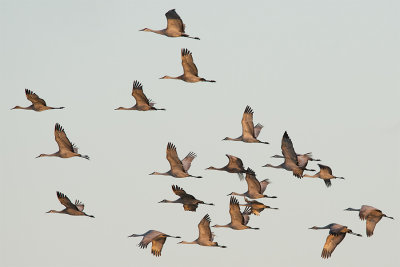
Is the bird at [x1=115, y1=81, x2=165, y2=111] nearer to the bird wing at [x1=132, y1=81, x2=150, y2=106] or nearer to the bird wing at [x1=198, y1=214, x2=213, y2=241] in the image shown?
the bird wing at [x1=132, y1=81, x2=150, y2=106]

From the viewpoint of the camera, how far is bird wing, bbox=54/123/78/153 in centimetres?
7394

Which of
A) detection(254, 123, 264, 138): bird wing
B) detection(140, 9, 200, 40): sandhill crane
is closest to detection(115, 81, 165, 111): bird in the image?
detection(140, 9, 200, 40): sandhill crane

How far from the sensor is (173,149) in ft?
244

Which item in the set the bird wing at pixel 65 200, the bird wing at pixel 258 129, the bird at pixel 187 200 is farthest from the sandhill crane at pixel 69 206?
the bird wing at pixel 258 129

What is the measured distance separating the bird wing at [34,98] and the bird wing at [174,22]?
A: 9406mm

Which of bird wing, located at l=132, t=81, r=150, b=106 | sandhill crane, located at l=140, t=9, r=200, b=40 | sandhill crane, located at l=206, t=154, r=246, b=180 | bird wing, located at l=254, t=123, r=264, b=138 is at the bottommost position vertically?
bird wing, located at l=254, t=123, r=264, b=138

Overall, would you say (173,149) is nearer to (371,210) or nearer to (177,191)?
(177,191)

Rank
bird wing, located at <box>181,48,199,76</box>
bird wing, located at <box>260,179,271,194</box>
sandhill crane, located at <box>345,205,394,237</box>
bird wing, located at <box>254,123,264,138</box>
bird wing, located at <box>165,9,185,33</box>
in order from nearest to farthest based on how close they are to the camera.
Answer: sandhill crane, located at <box>345,205,394,237</box>
bird wing, located at <box>165,9,185,33</box>
bird wing, located at <box>181,48,199,76</box>
bird wing, located at <box>260,179,271,194</box>
bird wing, located at <box>254,123,264,138</box>

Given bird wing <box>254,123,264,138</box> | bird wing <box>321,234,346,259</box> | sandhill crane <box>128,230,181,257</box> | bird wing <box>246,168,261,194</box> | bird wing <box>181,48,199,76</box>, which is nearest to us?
sandhill crane <box>128,230,181,257</box>

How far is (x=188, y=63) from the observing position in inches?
2879

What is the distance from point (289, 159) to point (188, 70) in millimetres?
7734

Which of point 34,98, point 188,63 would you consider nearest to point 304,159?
point 188,63

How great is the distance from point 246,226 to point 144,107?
9.28m

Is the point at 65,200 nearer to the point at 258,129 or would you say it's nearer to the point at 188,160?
the point at 188,160
